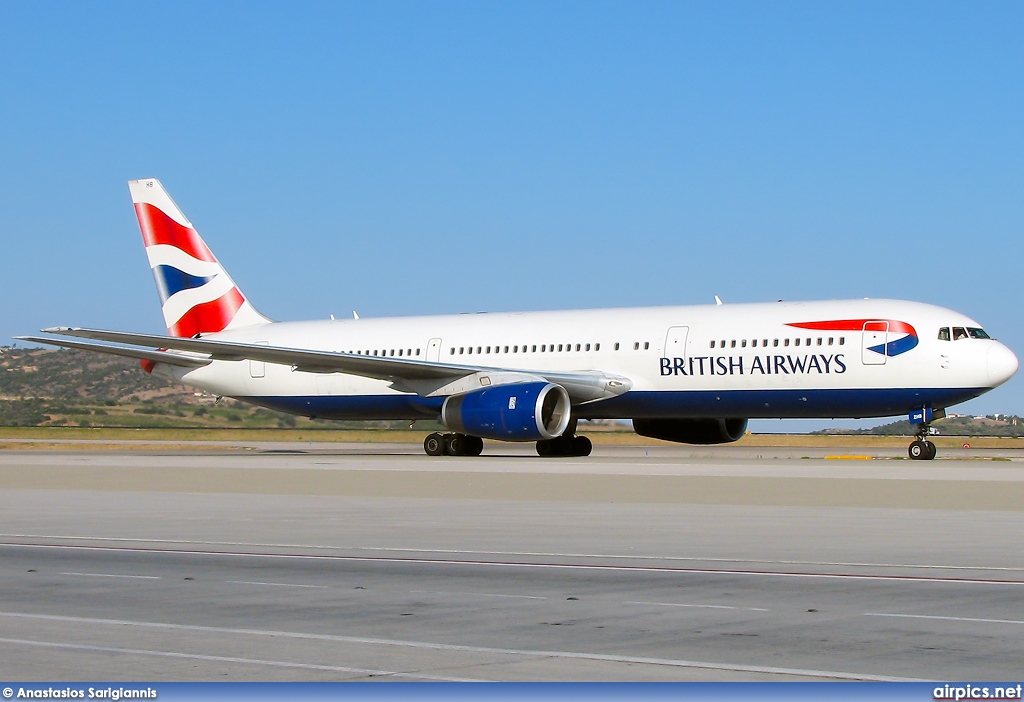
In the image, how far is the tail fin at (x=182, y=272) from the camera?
44281 millimetres

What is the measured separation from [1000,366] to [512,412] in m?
11.4

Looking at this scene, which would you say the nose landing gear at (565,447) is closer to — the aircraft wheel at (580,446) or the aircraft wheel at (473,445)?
the aircraft wheel at (580,446)

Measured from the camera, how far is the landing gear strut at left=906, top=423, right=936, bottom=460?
3334cm

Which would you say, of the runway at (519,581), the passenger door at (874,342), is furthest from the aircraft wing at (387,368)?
the runway at (519,581)

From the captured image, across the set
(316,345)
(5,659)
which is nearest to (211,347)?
(316,345)

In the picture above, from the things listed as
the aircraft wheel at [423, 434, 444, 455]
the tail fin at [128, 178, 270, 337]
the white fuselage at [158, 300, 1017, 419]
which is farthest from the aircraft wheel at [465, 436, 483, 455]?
the tail fin at [128, 178, 270, 337]

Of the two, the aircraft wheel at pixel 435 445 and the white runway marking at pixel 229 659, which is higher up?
the aircraft wheel at pixel 435 445

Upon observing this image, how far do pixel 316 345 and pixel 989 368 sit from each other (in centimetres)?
1970

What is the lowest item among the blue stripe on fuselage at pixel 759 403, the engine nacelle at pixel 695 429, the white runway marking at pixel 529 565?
the white runway marking at pixel 529 565

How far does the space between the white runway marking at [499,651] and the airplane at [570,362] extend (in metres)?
24.0

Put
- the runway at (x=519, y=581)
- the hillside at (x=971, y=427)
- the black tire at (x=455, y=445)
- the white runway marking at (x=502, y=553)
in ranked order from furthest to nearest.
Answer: the hillside at (x=971, y=427) < the black tire at (x=455, y=445) < the white runway marking at (x=502, y=553) < the runway at (x=519, y=581)

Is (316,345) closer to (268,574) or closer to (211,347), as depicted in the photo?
(211,347)

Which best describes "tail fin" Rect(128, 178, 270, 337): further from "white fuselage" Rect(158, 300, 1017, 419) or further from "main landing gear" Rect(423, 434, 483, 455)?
"main landing gear" Rect(423, 434, 483, 455)

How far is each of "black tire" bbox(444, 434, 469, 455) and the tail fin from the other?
990 cm
